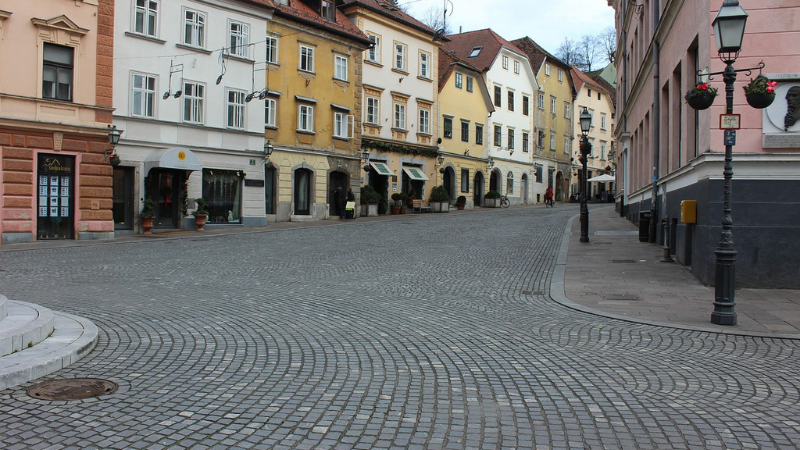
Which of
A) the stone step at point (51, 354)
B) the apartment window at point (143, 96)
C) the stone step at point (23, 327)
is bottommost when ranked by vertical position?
the stone step at point (51, 354)

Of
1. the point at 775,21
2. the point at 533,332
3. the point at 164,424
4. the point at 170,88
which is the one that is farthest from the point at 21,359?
the point at 170,88

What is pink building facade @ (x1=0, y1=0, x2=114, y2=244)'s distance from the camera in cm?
2048

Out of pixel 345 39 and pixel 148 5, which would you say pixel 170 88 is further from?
pixel 345 39

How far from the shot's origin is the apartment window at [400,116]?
4012 cm

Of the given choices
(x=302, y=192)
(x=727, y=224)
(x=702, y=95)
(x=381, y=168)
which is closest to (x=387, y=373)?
(x=727, y=224)

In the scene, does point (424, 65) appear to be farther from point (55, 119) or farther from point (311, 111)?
point (55, 119)

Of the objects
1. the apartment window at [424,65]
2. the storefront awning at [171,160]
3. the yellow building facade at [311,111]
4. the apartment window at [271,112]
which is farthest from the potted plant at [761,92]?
the apartment window at [424,65]

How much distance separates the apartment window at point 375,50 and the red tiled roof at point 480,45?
13.0m

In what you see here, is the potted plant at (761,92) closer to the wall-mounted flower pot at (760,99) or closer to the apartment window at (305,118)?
the wall-mounted flower pot at (760,99)

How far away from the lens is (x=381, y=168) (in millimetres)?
38188

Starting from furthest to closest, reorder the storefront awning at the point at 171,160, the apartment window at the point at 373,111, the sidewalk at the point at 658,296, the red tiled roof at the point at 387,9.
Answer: the apartment window at the point at 373,111, the red tiled roof at the point at 387,9, the storefront awning at the point at 171,160, the sidewalk at the point at 658,296

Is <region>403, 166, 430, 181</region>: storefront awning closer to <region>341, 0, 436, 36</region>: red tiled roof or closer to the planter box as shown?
the planter box

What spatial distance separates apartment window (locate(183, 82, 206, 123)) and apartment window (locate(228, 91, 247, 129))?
4.60 feet

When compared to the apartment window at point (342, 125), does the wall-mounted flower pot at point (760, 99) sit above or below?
below
